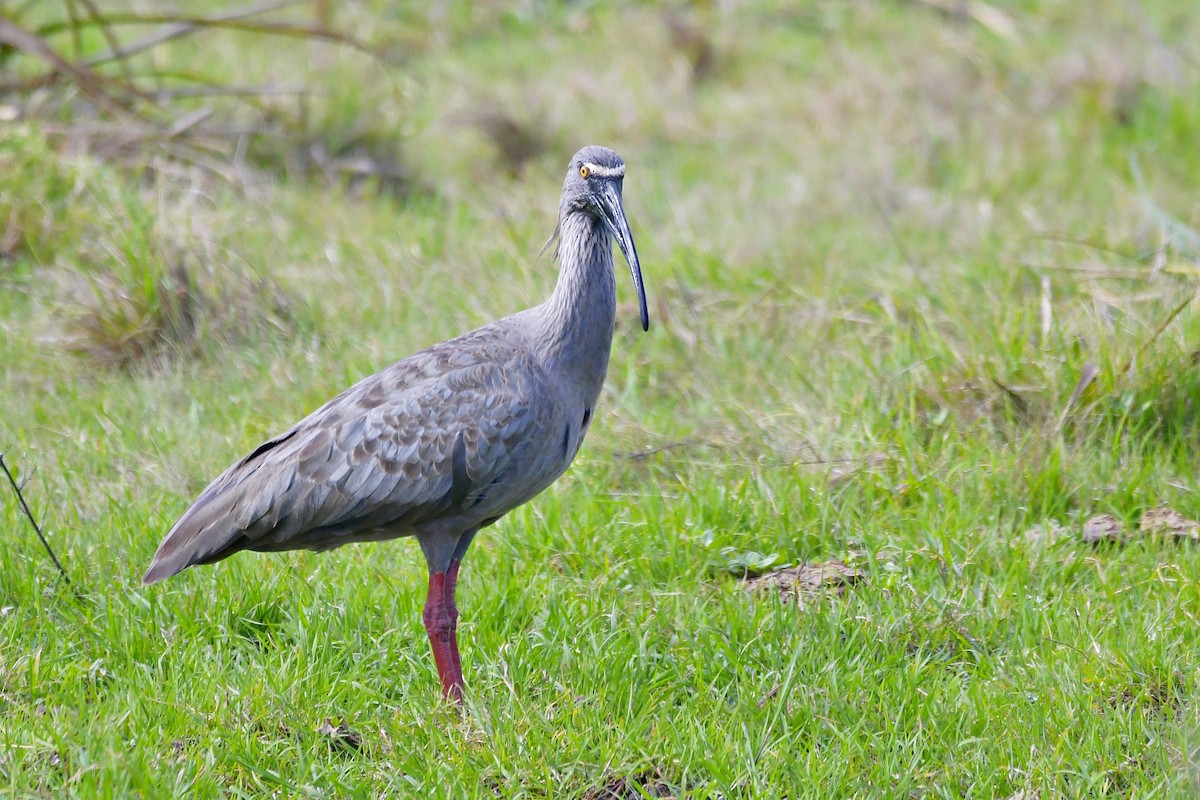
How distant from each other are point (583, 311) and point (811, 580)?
1225 mm

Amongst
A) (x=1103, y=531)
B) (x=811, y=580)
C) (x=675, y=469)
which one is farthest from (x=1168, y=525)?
(x=675, y=469)

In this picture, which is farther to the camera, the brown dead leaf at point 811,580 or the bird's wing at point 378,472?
the brown dead leaf at point 811,580

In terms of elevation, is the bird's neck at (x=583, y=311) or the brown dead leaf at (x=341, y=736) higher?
the bird's neck at (x=583, y=311)

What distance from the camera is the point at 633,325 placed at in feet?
21.4

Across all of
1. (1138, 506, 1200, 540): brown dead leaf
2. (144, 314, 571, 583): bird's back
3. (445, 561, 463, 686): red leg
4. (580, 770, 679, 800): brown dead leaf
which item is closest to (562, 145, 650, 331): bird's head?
(144, 314, 571, 583): bird's back

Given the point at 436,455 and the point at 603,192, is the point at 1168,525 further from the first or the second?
the point at 436,455

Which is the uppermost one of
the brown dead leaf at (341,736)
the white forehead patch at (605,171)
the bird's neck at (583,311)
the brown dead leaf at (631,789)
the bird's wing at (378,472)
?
the white forehead patch at (605,171)

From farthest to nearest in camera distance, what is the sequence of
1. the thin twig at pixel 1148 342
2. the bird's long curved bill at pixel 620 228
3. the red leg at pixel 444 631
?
the thin twig at pixel 1148 342 < the bird's long curved bill at pixel 620 228 < the red leg at pixel 444 631

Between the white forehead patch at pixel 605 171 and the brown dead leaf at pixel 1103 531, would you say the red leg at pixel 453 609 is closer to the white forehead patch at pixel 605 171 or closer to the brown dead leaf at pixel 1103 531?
the white forehead patch at pixel 605 171

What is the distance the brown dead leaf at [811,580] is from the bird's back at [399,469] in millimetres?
873

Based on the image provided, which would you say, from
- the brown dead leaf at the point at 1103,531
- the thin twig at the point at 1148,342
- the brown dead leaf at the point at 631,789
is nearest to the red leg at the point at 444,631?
the brown dead leaf at the point at 631,789

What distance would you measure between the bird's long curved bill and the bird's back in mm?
419

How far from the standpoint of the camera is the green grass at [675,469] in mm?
3842

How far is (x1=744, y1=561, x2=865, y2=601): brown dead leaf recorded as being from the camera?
15.2 feet
